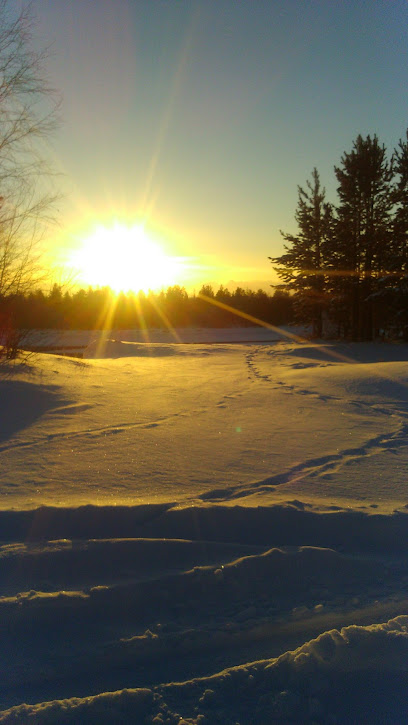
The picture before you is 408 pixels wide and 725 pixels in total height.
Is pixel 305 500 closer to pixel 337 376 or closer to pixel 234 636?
pixel 234 636

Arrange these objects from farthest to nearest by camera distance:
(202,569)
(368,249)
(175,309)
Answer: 1. (175,309)
2. (368,249)
3. (202,569)

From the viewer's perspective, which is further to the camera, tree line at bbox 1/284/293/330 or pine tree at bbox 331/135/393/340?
tree line at bbox 1/284/293/330

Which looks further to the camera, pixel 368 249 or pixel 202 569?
pixel 368 249

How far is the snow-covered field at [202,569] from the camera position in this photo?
2.12 metres

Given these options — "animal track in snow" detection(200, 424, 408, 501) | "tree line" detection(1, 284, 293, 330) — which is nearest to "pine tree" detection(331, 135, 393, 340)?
"tree line" detection(1, 284, 293, 330)

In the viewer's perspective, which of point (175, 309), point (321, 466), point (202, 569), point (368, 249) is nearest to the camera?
point (202, 569)

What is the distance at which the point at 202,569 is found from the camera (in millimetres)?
3004

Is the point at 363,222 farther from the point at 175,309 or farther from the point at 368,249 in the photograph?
the point at 175,309

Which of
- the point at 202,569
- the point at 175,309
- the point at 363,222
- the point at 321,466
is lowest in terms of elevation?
the point at 202,569

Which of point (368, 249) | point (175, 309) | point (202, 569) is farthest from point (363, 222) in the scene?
point (202, 569)

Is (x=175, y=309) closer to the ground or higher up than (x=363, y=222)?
closer to the ground

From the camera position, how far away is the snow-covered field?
2119 mm

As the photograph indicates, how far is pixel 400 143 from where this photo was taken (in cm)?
2188

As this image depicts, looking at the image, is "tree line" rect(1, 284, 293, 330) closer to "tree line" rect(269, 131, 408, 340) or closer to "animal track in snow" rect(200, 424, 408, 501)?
"tree line" rect(269, 131, 408, 340)
